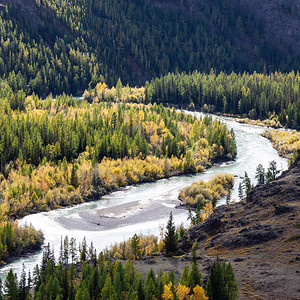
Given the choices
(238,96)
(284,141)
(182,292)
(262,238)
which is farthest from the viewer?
(238,96)

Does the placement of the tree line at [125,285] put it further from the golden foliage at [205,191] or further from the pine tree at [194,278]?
the golden foliage at [205,191]

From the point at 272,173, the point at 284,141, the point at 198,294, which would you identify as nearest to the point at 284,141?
the point at 284,141

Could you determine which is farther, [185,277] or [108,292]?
[185,277]

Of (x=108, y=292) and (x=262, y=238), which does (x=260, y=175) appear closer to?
(x=262, y=238)

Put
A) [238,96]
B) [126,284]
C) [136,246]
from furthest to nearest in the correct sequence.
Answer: [238,96] → [136,246] → [126,284]

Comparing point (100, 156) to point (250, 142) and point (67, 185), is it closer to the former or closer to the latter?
point (67, 185)

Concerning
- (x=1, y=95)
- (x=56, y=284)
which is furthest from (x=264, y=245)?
(x=1, y=95)
